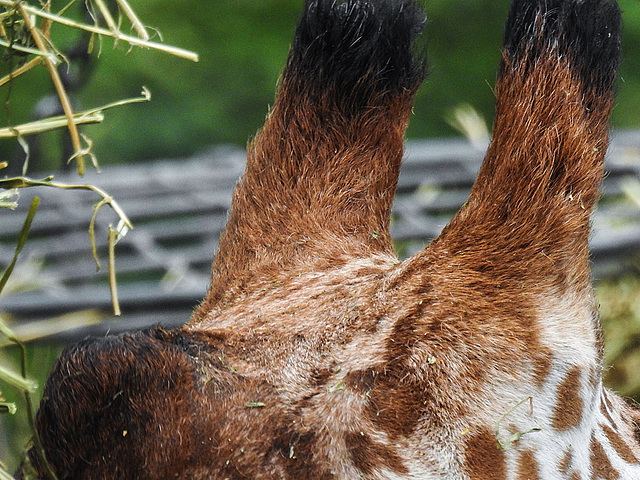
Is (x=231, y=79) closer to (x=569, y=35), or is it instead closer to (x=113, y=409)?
(x=569, y=35)

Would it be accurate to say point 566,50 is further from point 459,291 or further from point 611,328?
point 611,328

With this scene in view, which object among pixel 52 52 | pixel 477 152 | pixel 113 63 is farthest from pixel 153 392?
pixel 113 63

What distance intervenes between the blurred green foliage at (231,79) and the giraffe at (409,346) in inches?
312

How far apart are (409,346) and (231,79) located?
8799 millimetres

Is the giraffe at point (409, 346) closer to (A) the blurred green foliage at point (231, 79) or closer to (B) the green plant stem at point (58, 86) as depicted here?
(B) the green plant stem at point (58, 86)

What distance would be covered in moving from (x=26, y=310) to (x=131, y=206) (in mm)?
1325

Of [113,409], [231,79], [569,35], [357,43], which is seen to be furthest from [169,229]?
[231,79]

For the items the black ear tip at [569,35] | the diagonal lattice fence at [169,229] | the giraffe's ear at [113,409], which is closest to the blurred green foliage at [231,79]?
the diagonal lattice fence at [169,229]

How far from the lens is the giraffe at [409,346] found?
3.34ft

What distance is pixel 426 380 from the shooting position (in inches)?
43.1

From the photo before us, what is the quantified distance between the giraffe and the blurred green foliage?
792 cm

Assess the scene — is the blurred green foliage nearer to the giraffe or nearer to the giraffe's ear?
the giraffe

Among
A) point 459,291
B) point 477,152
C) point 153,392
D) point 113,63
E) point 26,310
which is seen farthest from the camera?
point 113,63

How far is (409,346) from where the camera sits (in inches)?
43.9
